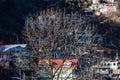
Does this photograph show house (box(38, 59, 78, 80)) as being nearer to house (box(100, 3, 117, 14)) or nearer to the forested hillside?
the forested hillside

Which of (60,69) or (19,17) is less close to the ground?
(60,69)

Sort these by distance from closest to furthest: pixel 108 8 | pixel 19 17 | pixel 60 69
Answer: pixel 60 69 → pixel 19 17 → pixel 108 8

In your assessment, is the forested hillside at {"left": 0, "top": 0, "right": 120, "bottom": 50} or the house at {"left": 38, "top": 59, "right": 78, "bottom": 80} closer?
the house at {"left": 38, "top": 59, "right": 78, "bottom": 80}

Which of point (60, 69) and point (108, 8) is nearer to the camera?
point (60, 69)

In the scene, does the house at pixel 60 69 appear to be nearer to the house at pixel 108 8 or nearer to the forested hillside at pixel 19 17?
the forested hillside at pixel 19 17

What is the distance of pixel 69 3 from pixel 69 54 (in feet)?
66.0

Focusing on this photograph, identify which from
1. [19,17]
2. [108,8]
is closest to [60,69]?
Result: [19,17]

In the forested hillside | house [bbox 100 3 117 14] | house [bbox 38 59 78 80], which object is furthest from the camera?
house [bbox 100 3 117 14]

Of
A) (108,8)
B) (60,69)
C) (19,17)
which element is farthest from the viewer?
(108,8)

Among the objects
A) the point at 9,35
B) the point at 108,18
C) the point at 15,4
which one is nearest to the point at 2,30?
the point at 9,35

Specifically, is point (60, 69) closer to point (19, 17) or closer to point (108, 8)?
point (19, 17)

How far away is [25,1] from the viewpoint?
2842 cm

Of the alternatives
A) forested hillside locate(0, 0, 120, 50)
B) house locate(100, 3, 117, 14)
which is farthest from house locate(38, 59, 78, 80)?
house locate(100, 3, 117, 14)

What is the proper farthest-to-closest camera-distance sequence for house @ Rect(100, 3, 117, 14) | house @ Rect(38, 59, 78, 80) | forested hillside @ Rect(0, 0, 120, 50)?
house @ Rect(100, 3, 117, 14) → forested hillside @ Rect(0, 0, 120, 50) → house @ Rect(38, 59, 78, 80)
